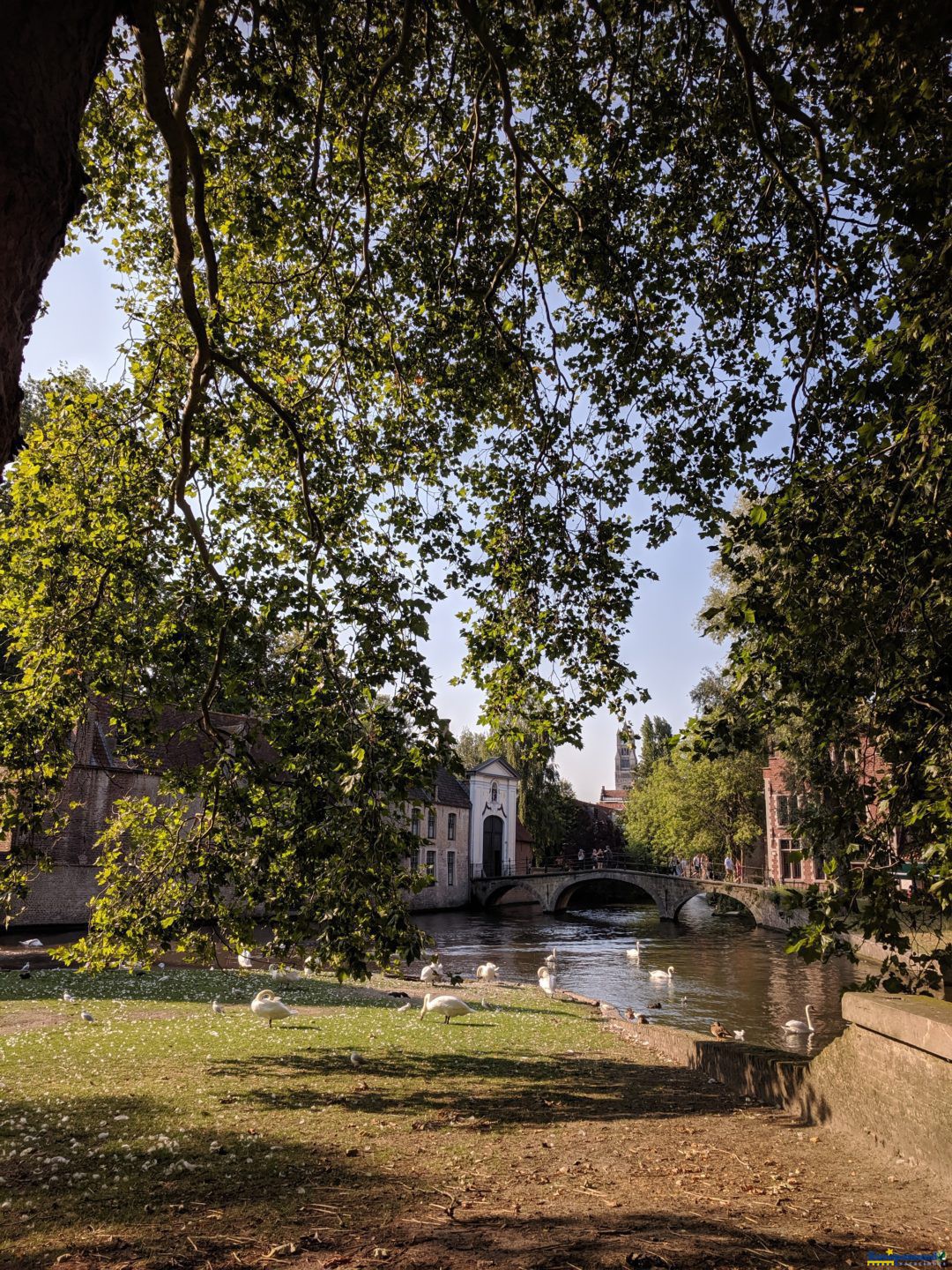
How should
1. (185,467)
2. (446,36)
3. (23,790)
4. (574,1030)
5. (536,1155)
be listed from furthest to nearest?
(574,1030), (23,790), (446,36), (185,467), (536,1155)

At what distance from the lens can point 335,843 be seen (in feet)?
21.3

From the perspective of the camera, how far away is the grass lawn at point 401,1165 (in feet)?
12.0

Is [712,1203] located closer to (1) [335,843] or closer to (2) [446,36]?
(1) [335,843]

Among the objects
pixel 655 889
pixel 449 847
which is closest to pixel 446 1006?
pixel 655 889

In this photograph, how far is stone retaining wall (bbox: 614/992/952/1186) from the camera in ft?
15.4

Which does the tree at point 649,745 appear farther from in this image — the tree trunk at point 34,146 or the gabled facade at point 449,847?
the tree trunk at point 34,146

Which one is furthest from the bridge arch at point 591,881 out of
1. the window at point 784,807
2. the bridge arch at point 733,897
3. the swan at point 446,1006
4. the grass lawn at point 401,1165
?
the grass lawn at point 401,1165

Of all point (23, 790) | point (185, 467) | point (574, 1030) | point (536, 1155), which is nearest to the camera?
point (536, 1155)

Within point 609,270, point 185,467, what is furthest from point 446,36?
point 185,467

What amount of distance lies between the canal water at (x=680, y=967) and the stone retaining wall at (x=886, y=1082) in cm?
613

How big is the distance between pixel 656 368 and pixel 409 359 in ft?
8.88

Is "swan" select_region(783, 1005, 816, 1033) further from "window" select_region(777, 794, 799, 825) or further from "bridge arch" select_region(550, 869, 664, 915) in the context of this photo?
"bridge arch" select_region(550, 869, 664, 915)

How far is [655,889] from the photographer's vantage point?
47.0m

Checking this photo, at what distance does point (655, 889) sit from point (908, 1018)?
1762 inches
